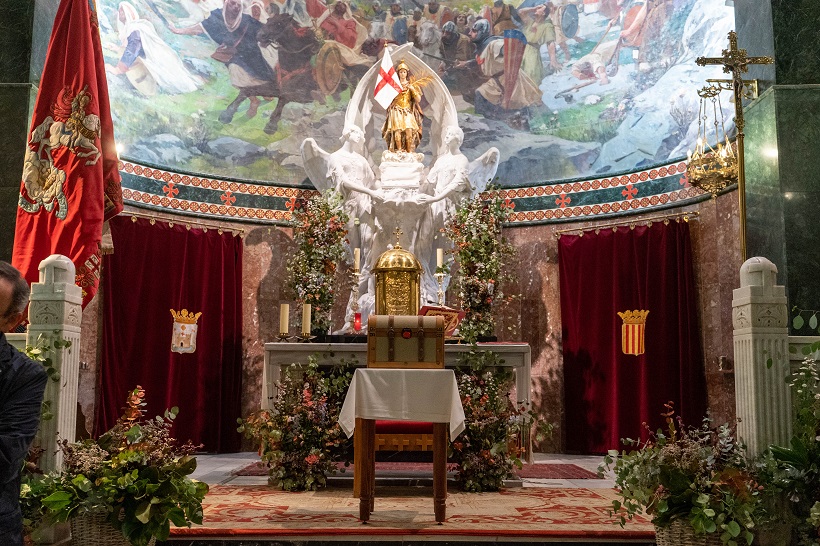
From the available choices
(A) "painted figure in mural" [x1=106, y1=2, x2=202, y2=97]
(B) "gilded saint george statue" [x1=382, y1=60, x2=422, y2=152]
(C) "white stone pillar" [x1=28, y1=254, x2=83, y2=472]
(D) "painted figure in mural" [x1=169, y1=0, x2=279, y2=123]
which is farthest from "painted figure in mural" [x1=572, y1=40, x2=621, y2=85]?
(C) "white stone pillar" [x1=28, y1=254, x2=83, y2=472]

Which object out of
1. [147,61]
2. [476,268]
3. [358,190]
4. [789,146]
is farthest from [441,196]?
[147,61]

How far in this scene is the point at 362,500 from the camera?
502 cm

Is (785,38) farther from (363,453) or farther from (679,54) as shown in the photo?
(363,453)

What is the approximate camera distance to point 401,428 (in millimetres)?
6461

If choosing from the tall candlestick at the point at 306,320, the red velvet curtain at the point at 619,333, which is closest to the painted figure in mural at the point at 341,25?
the red velvet curtain at the point at 619,333

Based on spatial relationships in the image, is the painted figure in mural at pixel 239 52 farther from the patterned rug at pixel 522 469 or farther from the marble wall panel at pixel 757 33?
the marble wall panel at pixel 757 33

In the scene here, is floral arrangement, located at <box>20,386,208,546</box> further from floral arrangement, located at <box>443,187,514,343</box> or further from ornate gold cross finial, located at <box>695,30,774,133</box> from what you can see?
ornate gold cross finial, located at <box>695,30,774,133</box>

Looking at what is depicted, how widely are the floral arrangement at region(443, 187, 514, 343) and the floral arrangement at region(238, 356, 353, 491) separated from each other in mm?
1608

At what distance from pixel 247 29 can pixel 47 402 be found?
7515 mm

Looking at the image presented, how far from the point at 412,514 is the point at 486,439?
1.42 m

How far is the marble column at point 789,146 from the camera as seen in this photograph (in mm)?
6410

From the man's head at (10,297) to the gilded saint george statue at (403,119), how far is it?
6.76m

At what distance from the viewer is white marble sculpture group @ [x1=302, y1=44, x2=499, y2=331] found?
30.1 ft

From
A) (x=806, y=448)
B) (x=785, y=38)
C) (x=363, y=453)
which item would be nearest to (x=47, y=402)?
(x=363, y=453)
